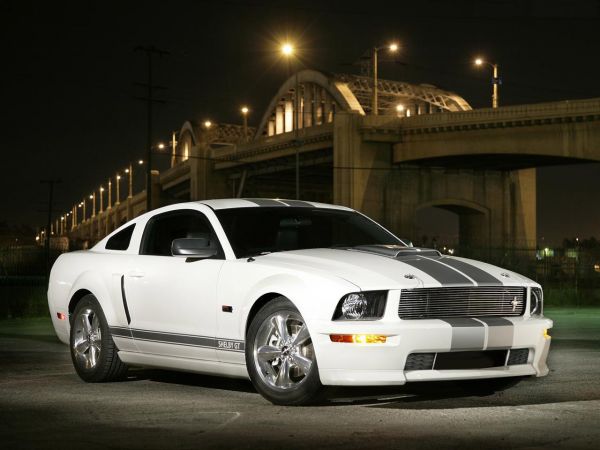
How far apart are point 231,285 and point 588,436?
2.91 meters

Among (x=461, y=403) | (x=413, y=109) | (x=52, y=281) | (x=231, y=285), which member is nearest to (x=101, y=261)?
(x=52, y=281)

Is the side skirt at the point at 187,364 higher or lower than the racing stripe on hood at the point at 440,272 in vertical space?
lower

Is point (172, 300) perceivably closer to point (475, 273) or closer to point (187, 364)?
point (187, 364)

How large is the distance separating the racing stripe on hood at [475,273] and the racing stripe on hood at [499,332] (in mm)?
253

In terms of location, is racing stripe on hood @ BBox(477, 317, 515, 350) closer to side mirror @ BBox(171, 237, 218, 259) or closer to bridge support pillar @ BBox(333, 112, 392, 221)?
side mirror @ BBox(171, 237, 218, 259)

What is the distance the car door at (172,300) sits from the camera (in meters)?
8.23

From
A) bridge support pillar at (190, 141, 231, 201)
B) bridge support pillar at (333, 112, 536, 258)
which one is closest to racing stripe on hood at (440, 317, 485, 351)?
bridge support pillar at (333, 112, 536, 258)

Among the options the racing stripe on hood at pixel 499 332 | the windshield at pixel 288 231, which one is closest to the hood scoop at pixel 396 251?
the windshield at pixel 288 231

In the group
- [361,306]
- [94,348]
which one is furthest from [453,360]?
[94,348]

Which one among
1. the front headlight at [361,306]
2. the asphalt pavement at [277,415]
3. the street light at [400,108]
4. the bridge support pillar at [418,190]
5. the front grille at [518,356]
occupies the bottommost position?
the asphalt pavement at [277,415]

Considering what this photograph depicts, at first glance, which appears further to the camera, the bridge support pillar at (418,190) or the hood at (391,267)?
the bridge support pillar at (418,190)

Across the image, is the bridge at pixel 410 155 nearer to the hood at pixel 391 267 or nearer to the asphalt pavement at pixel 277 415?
the asphalt pavement at pixel 277 415

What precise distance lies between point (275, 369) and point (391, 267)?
1097 millimetres

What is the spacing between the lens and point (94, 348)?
30.8ft
